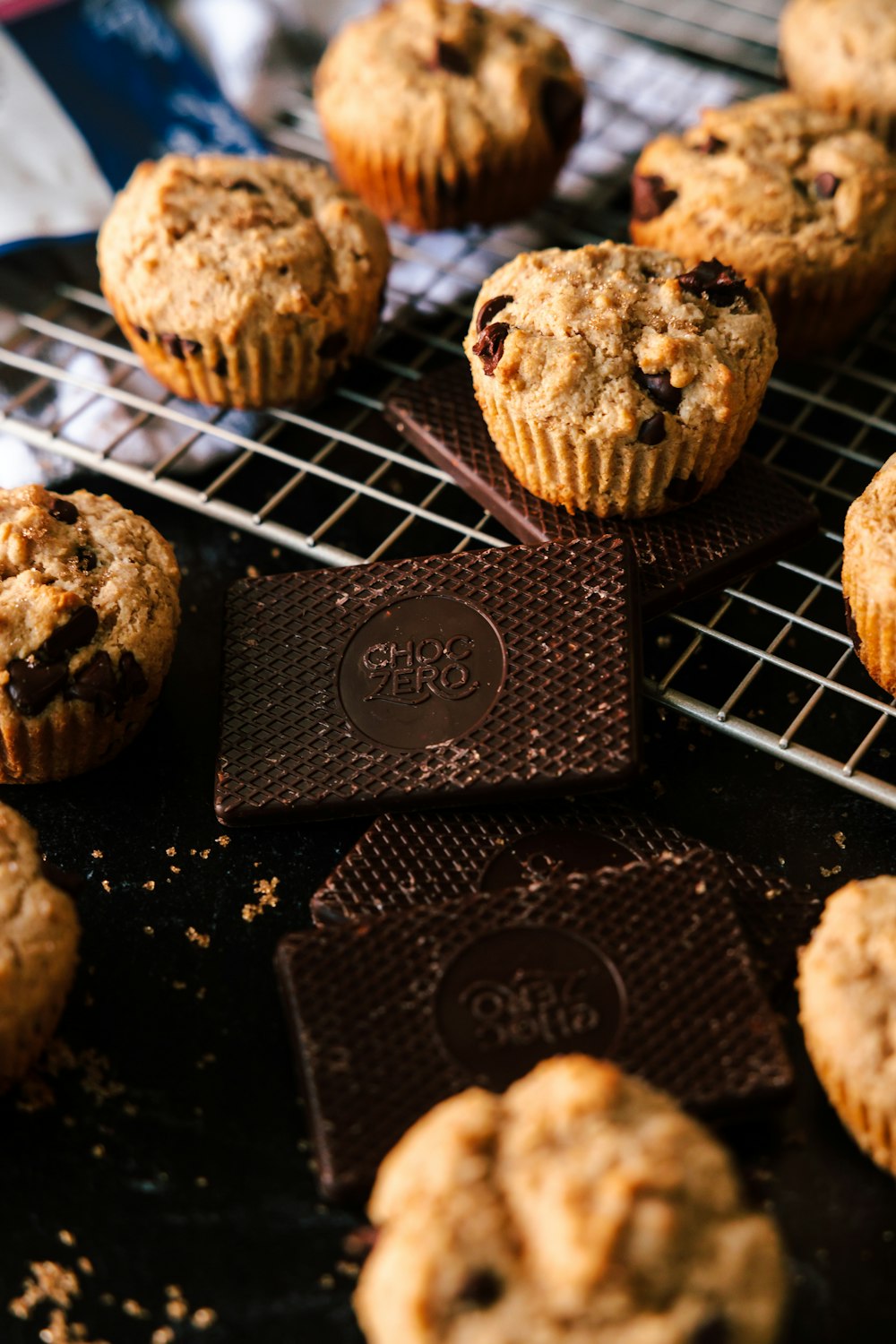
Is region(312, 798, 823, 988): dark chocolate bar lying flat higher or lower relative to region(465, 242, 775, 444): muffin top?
lower

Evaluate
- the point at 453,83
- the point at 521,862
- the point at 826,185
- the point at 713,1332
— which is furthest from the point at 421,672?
the point at 453,83

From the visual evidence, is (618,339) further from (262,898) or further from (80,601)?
(262,898)

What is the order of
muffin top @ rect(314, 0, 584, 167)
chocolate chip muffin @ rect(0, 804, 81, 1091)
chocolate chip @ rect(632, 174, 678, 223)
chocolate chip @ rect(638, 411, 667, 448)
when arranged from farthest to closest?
1. muffin top @ rect(314, 0, 584, 167)
2. chocolate chip @ rect(632, 174, 678, 223)
3. chocolate chip @ rect(638, 411, 667, 448)
4. chocolate chip muffin @ rect(0, 804, 81, 1091)

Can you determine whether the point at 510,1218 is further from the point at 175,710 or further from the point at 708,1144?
the point at 175,710

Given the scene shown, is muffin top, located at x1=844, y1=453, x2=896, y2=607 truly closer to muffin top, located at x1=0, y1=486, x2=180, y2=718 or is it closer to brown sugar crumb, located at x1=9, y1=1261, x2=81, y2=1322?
muffin top, located at x1=0, y1=486, x2=180, y2=718

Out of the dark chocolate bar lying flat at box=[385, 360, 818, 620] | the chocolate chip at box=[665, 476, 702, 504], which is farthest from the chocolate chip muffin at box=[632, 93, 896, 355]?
the chocolate chip at box=[665, 476, 702, 504]

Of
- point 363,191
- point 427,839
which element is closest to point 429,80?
point 363,191
